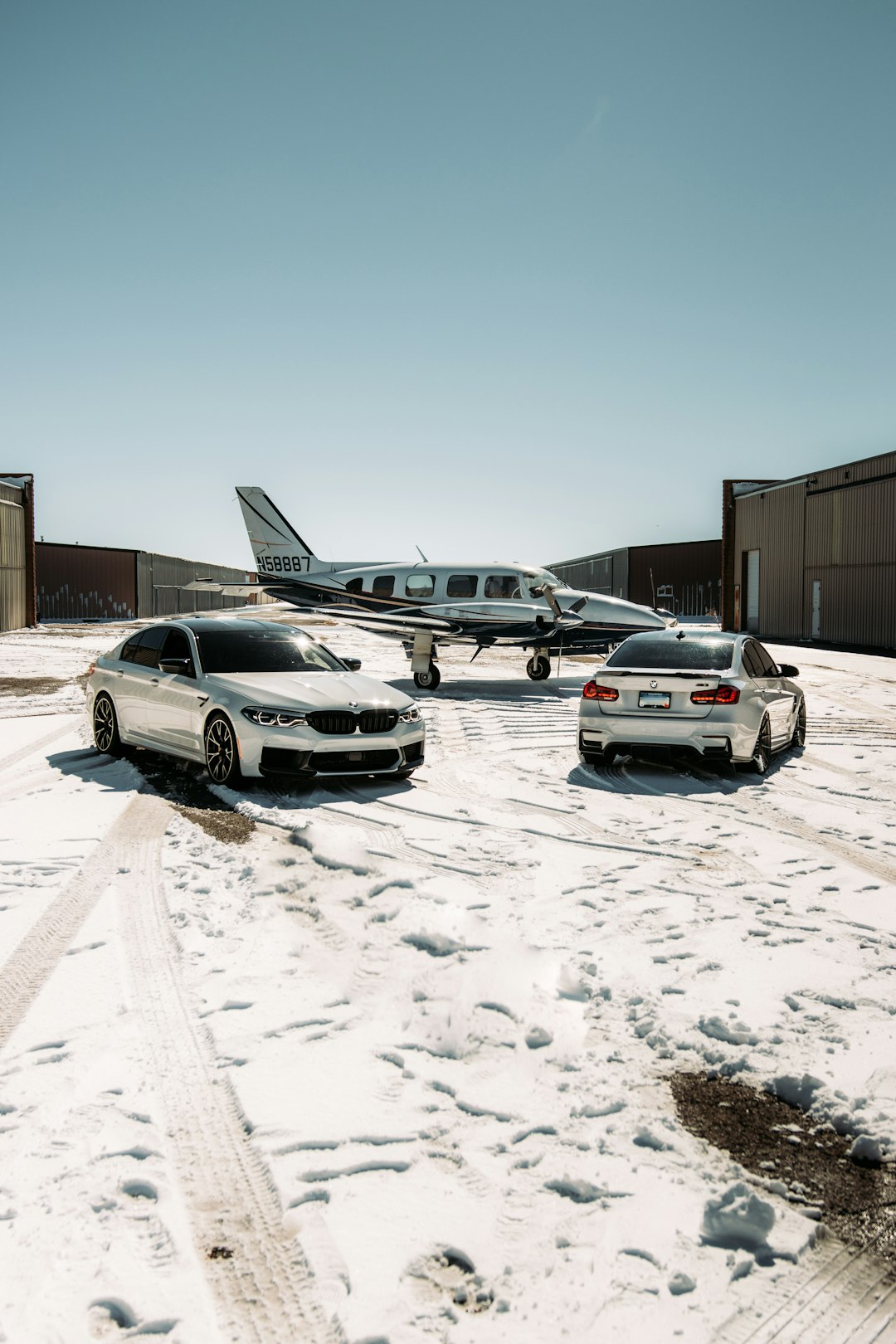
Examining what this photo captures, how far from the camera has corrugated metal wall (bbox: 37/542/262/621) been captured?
5934 centimetres

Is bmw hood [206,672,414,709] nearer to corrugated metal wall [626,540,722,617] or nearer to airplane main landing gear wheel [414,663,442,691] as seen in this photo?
airplane main landing gear wheel [414,663,442,691]

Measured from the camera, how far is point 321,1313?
2.65 m

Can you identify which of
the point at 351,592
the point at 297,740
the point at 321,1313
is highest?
the point at 351,592

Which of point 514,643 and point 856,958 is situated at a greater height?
point 514,643

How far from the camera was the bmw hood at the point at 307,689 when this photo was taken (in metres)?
9.62

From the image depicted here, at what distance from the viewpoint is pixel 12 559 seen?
42812mm

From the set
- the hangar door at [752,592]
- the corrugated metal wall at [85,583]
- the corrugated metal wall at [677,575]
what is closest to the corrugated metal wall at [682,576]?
the corrugated metal wall at [677,575]

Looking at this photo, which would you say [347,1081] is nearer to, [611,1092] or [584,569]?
[611,1092]

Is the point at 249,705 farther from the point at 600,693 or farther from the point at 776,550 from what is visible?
the point at 776,550

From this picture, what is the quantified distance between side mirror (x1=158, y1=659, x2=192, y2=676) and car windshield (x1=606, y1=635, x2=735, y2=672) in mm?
4471

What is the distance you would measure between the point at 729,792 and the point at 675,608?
181ft

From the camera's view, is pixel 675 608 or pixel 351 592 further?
pixel 675 608

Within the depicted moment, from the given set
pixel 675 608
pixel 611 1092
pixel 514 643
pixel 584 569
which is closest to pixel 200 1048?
pixel 611 1092

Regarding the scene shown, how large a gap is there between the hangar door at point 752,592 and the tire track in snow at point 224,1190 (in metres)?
41.6
